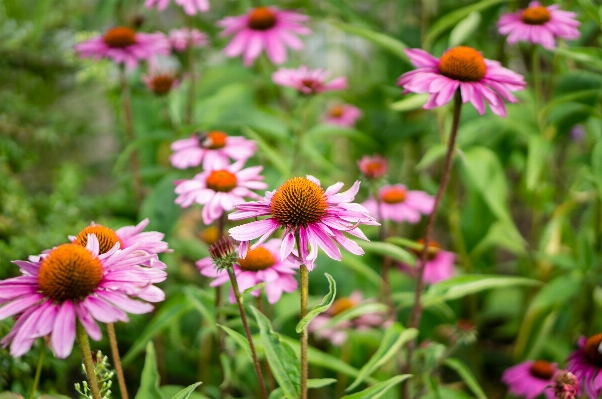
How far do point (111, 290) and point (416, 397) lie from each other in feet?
1.98

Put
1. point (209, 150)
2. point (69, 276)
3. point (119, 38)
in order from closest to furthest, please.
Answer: point (69, 276), point (209, 150), point (119, 38)

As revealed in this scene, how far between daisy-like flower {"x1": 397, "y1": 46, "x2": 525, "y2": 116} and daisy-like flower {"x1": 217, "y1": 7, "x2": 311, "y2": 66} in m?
0.54

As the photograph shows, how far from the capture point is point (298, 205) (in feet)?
1.86

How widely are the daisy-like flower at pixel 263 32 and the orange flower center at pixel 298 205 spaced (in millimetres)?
692

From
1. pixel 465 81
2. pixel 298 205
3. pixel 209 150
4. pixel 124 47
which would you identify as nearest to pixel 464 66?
pixel 465 81

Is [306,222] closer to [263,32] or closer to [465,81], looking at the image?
[465,81]

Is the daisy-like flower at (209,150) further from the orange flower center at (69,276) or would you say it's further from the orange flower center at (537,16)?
the orange flower center at (537,16)

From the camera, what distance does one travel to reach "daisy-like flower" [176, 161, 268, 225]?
0.77m

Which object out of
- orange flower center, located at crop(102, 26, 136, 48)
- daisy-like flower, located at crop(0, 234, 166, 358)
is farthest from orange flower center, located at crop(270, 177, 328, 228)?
orange flower center, located at crop(102, 26, 136, 48)

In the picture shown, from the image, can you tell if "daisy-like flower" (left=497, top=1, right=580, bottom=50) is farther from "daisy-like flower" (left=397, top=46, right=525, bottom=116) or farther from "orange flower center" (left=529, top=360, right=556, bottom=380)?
"orange flower center" (left=529, top=360, right=556, bottom=380)

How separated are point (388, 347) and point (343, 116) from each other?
1.03m

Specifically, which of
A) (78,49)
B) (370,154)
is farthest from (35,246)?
(370,154)

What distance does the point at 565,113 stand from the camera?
1030 millimetres

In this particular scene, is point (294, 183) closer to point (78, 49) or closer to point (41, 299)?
point (41, 299)
